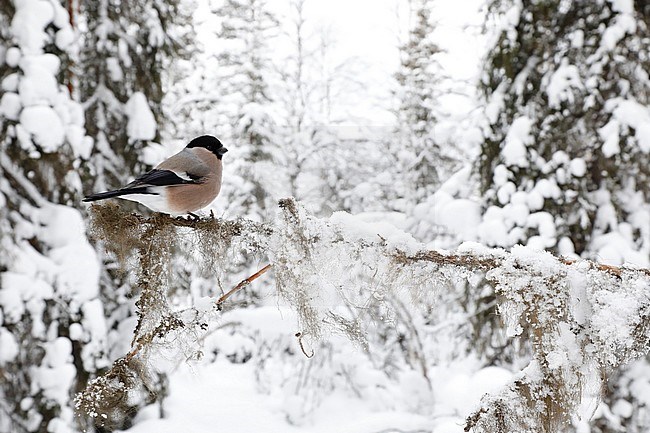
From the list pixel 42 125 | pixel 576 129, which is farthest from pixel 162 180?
pixel 576 129

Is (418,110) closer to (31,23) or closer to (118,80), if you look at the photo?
(118,80)

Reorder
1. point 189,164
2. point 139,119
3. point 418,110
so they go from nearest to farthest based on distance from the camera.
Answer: point 189,164, point 139,119, point 418,110

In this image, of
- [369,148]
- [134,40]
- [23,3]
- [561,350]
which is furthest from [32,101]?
[369,148]

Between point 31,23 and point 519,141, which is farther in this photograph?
point 519,141

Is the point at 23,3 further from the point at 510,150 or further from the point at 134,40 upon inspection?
the point at 510,150

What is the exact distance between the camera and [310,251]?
97cm

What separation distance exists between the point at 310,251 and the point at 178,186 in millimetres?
388

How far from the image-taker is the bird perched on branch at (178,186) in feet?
3.93

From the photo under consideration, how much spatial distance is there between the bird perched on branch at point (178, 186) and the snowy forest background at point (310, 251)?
4 cm

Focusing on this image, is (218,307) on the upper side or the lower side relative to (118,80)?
lower

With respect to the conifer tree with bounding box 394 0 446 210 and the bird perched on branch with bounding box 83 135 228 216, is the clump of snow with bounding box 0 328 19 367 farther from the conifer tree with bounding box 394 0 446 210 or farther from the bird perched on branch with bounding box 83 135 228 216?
the conifer tree with bounding box 394 0 446 210

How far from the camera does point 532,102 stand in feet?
10.3

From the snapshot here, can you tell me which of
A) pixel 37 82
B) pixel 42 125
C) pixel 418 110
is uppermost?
pixel 418 110

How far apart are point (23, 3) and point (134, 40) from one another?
1113mm
